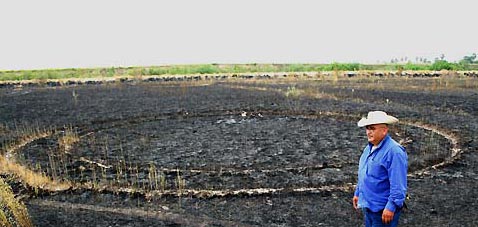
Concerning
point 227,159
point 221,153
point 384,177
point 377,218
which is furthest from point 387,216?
point 221,153

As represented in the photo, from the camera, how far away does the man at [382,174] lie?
5.02m

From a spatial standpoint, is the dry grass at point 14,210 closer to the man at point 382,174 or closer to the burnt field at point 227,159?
the burnt field at point 227,159

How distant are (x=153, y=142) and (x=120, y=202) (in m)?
5.00

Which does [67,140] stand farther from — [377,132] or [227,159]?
[377,132]

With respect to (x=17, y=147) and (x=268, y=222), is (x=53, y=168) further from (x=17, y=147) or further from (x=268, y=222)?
(x=268, y=222)

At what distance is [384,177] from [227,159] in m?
6.93

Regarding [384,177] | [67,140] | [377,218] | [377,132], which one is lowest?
[67,140]

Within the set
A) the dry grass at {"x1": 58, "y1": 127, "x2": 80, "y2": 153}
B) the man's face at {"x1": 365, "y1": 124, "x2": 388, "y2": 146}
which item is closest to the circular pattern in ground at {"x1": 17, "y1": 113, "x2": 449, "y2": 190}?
the dry grass at {"x1": 58, "y1": 127, "x2": 80, "y2": 153}

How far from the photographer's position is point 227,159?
11.9m

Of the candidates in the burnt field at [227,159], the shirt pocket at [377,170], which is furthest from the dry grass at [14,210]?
the shirt pocket at [377,170]

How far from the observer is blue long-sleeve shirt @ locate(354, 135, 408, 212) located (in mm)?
5016

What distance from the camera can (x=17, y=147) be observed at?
532 inches

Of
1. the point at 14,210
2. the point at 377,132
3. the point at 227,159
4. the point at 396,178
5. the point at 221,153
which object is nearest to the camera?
the point at 396,178

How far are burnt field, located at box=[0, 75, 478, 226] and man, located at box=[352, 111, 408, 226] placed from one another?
239cm
